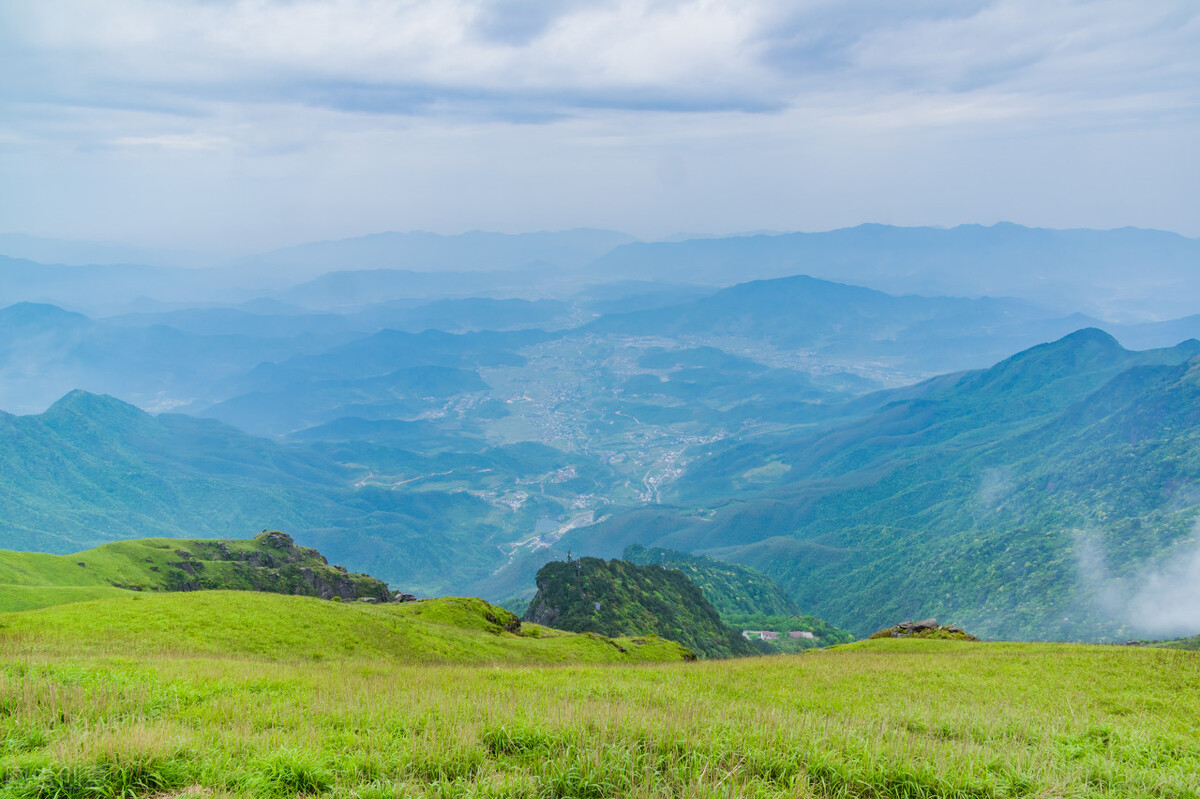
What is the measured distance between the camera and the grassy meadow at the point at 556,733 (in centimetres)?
840

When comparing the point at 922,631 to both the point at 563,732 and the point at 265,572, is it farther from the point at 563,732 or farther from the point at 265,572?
the point at 265,572

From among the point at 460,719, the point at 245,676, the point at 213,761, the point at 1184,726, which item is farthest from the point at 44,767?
the point at 1184,726

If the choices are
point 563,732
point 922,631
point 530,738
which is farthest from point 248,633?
point 922,631

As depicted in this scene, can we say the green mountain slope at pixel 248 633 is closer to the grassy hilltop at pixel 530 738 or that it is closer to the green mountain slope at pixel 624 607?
the grassy hilltop at pixel 530 738

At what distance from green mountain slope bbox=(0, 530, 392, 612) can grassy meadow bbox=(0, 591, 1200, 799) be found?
41524 millimetres

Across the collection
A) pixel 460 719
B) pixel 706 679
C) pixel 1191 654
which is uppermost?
pixel 460 719

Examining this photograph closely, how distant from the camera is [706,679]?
72.6 feet

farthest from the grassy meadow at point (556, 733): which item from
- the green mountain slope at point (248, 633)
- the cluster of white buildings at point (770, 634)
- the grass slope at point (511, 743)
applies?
the cluster of white buildings at point (770, 634)

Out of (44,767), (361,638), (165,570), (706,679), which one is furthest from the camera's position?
(165,570)

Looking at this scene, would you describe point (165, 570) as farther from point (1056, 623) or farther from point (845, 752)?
point (1056, 623)

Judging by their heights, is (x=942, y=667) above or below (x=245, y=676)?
below

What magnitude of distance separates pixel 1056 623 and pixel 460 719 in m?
209

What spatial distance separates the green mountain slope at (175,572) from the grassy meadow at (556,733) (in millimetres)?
Answer: 41524

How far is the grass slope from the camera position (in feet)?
27.3
